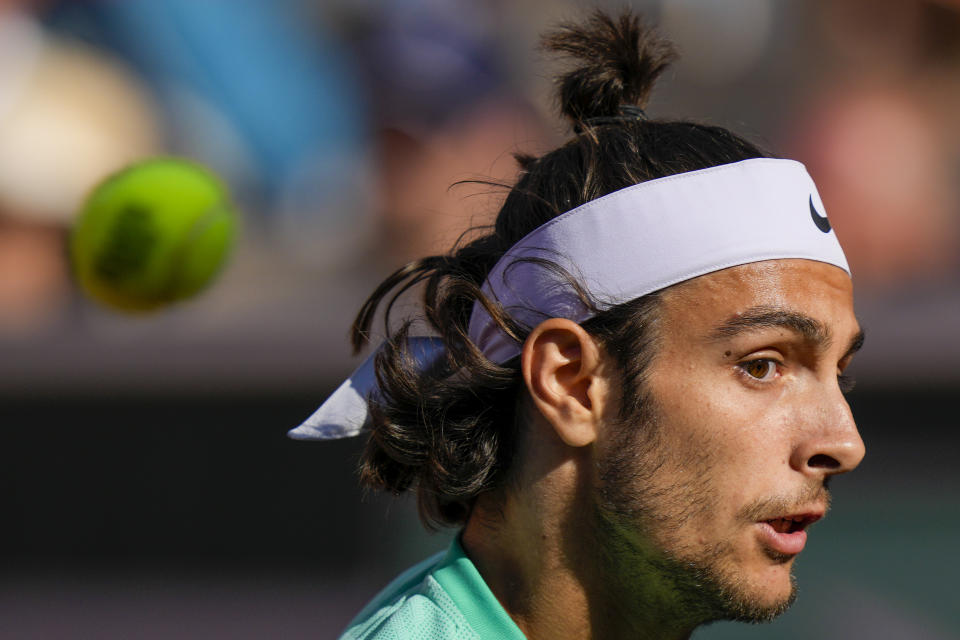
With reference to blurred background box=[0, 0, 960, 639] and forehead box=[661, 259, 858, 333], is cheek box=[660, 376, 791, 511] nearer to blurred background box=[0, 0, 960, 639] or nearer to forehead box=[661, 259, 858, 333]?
forehead box=[661, 259, 858, 333]

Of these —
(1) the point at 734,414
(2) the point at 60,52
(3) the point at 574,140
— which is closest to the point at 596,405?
(1) the point at 734,414

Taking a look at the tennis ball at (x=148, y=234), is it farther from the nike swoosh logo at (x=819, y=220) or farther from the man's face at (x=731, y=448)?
the nike swoosh logo at (x=819, y=220)

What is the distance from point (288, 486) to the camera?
6902 millimetres

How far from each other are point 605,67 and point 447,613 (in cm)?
150

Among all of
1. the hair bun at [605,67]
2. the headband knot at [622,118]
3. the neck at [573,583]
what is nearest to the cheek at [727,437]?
the neck at [573,583]

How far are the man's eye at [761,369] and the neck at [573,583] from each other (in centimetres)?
43

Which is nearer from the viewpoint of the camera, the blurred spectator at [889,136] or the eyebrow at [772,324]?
the eyebrow at [772,324]

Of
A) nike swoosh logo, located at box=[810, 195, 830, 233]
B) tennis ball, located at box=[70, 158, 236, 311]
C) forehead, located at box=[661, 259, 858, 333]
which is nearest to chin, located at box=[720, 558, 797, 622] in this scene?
forehead, located at box=[661, 259, 858, 333]

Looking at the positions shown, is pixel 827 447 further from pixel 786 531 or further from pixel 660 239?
pixel 660 239

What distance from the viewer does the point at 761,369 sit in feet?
7.89

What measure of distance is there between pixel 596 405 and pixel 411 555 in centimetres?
458

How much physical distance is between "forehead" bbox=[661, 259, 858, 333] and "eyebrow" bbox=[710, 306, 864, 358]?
1 centimetres

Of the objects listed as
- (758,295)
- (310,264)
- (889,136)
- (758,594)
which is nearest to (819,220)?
(758,295)

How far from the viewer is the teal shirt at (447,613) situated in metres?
2.32
